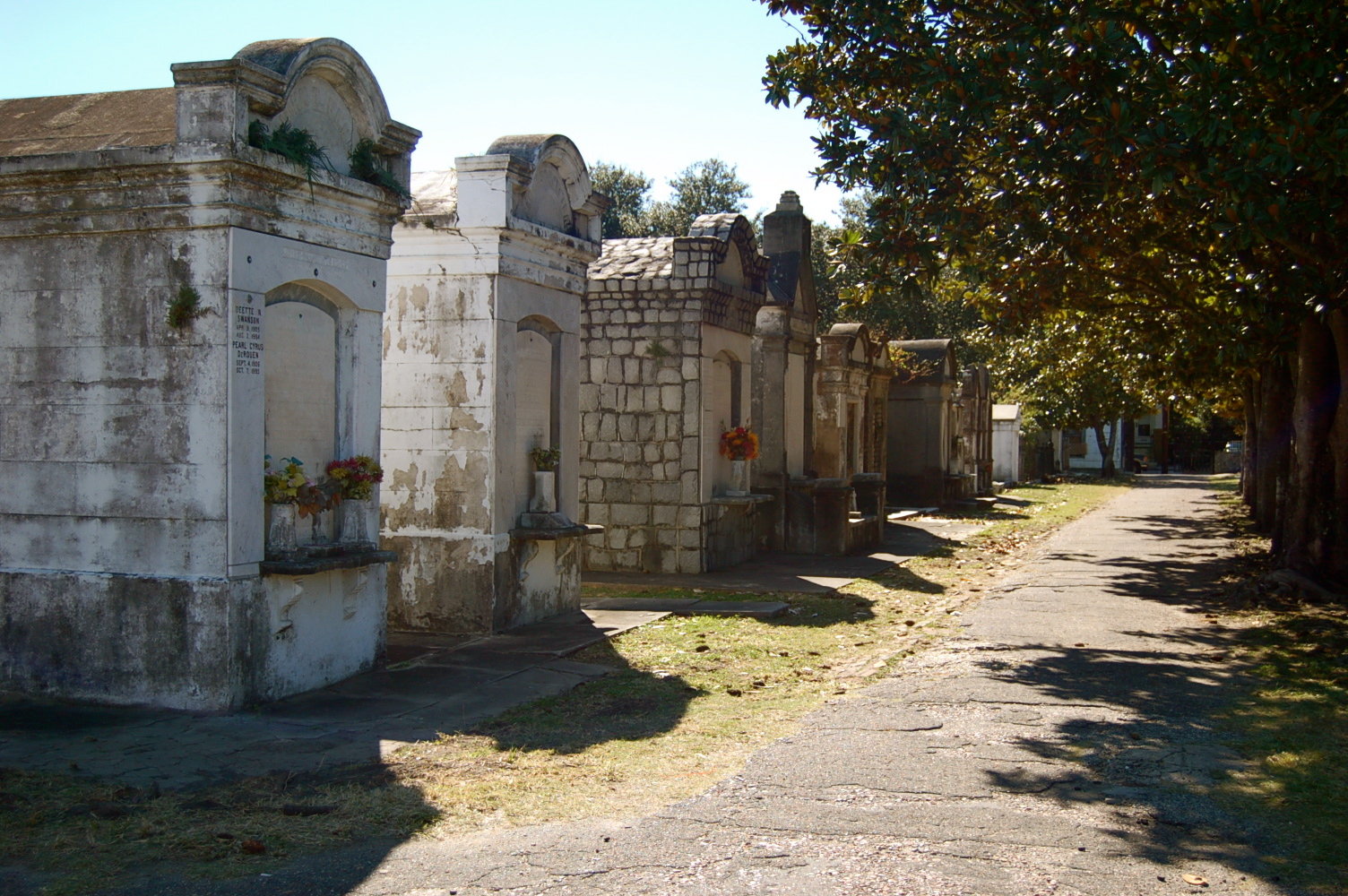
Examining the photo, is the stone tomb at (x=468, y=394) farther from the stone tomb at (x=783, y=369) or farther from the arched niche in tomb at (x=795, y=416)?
the arched niche in tomb at (x=795, y=416)

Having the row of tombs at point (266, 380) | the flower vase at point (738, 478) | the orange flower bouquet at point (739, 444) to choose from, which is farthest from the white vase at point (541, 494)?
the flower vase at point (738, 478)

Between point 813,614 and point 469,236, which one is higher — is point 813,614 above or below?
below

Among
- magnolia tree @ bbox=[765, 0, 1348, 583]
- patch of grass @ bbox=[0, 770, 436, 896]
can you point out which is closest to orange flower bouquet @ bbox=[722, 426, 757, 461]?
magnolia tree @ bbox=[765, 0, 1348, 583]

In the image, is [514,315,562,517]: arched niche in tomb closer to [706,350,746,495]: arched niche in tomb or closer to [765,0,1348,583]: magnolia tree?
[765,0,1348,583]: magnolia tree

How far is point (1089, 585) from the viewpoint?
1400cm

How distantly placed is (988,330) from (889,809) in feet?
34.1

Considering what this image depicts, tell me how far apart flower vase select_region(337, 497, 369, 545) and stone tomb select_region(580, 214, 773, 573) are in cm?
643

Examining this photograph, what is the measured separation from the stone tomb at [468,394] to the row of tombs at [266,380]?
0.02 meters

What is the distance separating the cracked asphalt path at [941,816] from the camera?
4453 millimetres

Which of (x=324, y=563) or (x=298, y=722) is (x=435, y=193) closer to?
(x=324, y=563)

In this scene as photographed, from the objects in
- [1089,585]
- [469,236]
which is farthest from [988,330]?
[469,236]

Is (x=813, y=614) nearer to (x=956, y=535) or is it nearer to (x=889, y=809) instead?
(x=889, y=809)

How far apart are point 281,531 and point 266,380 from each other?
0.98 m

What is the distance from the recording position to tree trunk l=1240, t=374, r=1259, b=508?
78.5ft
